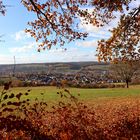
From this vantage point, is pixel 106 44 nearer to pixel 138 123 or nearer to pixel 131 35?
pixel 131 35

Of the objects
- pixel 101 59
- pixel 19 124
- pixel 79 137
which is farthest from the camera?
pixel 101 59

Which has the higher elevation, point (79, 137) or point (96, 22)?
point (96, 22)

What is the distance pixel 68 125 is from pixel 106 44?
32.7 feet

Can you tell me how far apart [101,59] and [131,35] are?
7.36ft

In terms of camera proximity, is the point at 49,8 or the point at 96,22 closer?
the point at 49,8

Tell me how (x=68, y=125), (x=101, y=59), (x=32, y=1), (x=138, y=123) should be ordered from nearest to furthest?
(x=68, y=125)
(x=138, y=123)
(x=32, y=1)
(x=101, y=59)

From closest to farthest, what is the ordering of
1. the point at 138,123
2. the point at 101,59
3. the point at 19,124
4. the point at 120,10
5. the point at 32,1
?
the point at 19,124 < the point at 138,123 < the point at 32,1 < the point at 120,10 < the point at 101,59

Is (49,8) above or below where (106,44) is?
above

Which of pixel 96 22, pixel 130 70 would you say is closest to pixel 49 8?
pixel 96 22

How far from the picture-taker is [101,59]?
23609 millimetres

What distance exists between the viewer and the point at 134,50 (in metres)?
23.6

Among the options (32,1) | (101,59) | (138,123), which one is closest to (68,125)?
(138,123)

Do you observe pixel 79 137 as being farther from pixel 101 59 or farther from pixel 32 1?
pixel 101 59

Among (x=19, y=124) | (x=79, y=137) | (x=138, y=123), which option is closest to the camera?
(x=19, y=124)
